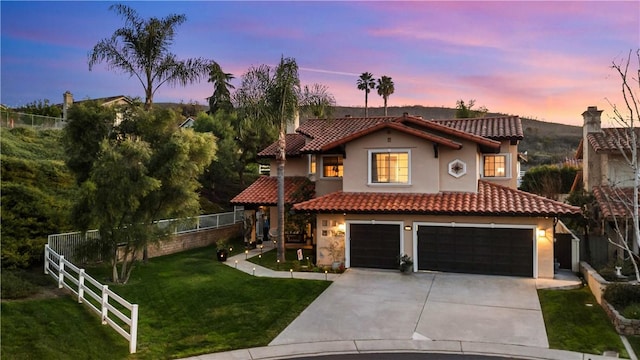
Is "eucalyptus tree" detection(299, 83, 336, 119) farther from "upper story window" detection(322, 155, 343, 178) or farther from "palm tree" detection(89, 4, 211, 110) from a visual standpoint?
"palm tree" detection(89, 4, 211, 110)

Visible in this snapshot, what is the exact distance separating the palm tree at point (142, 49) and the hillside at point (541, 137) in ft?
91.5

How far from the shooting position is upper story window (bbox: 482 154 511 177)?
68.9 ft

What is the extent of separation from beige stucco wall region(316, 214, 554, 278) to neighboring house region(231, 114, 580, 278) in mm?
37

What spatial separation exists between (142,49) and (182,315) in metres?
13.5

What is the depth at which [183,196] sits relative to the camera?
14398mm

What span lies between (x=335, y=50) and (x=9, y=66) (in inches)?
767

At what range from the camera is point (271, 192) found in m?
23.6

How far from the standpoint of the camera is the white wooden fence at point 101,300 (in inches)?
366

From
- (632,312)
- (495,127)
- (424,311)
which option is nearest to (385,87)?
(495,127)

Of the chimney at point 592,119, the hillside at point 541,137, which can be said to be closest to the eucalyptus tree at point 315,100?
the chimney at point 592,119

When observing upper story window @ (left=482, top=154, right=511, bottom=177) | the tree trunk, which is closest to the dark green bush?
upper story window @ (left=482, top=154, right=511, bottom=177)

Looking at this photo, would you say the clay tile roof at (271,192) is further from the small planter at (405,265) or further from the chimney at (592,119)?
the chimney at (592,119)

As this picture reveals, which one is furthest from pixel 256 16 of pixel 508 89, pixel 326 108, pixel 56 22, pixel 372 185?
pixel 508 89

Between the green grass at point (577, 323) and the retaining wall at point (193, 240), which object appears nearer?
the green grass at point (577, 323)
